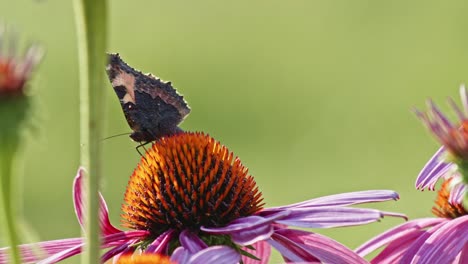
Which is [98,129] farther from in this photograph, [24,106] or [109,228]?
[109,228]

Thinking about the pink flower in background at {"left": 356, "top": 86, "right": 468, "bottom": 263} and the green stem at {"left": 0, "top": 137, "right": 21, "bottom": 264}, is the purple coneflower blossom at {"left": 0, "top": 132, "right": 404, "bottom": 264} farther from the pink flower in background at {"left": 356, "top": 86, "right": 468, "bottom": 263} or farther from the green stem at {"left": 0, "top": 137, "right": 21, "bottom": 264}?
the green stem at {"left": 0, "top": 137, "right": 21, "bottom": 264}

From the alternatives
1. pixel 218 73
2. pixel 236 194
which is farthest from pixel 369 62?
pixel 236 194

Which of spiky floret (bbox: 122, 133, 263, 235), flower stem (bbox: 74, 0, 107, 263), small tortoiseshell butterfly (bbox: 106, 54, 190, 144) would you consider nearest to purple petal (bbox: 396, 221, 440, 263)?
spiky floret (bbox: 122, 133, 263, 235)

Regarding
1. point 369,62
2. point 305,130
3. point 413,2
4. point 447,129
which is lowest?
point 447,129

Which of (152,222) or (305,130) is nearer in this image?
(152,222)

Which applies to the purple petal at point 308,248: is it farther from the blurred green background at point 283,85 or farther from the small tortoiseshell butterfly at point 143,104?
the blurred green background at point 283,85

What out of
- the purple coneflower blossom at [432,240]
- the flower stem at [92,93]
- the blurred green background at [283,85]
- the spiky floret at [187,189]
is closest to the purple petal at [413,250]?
the purple coneflower blossom at [432,240]

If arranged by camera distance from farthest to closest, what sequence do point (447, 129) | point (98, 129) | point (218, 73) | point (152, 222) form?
point (218, 73)
point (152, 222)
point (447, 129)
point (98, 129)

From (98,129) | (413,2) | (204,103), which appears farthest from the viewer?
(413,2)

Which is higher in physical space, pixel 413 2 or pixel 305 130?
pixel 413 2
